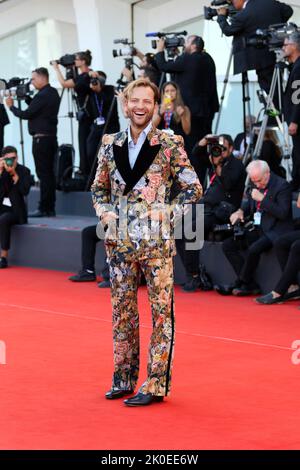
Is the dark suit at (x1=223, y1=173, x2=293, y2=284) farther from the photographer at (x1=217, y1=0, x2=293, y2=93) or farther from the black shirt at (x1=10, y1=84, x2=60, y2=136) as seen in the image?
the black shirt at (x1=10, y1=84, x2=60, y2=136)

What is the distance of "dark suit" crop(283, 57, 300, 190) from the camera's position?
369 inches

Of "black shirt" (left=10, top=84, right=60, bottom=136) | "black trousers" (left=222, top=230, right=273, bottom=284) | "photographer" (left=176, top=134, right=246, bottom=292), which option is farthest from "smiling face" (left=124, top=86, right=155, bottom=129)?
"black shirt" (left=10, top=84, right=60, bottom=136)

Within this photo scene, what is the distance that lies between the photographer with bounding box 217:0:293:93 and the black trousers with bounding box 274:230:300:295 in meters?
2.14

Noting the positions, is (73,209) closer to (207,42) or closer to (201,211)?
(207,42)

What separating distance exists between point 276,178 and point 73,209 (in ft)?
14.3

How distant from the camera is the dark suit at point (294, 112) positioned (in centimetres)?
938

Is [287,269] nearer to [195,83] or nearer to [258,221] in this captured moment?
[258,221]

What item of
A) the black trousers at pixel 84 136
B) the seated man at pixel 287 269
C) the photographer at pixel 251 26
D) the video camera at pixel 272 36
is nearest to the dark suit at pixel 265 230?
the seated man at pixel 287 269

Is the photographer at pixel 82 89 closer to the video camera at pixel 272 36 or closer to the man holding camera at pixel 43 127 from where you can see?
the man holding camera at pixel 43 127

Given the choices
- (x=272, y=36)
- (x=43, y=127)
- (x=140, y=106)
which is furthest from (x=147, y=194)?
(x=43, y=127)

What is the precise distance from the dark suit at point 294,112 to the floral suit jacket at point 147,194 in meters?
4.34

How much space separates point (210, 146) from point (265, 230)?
3.31 ft

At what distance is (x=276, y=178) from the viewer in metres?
8.91

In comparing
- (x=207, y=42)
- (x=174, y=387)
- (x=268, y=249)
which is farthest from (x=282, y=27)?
(x=174, y=387)
